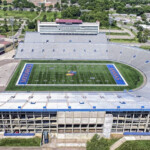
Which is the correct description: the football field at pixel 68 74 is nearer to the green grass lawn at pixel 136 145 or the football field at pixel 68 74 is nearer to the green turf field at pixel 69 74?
the green turf field at pixel 69 74

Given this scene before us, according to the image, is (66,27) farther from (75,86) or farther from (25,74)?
(75,86)

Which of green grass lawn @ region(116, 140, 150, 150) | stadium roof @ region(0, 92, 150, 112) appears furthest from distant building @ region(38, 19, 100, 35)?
green grass lawn @ region(116, 140, 150, 150)

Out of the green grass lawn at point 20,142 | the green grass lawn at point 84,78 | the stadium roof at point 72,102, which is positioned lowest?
the green grass lawn at point 20,142

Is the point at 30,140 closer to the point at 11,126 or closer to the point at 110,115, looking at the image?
the point at 11,126

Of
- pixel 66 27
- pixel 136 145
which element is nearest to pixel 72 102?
pixel 136 145

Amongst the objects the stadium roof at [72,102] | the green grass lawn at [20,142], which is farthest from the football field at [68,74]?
the green grass lawn at [20,142]

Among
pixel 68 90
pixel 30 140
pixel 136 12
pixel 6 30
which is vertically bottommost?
pixel 30 140

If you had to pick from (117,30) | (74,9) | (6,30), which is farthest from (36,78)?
(74,9)
